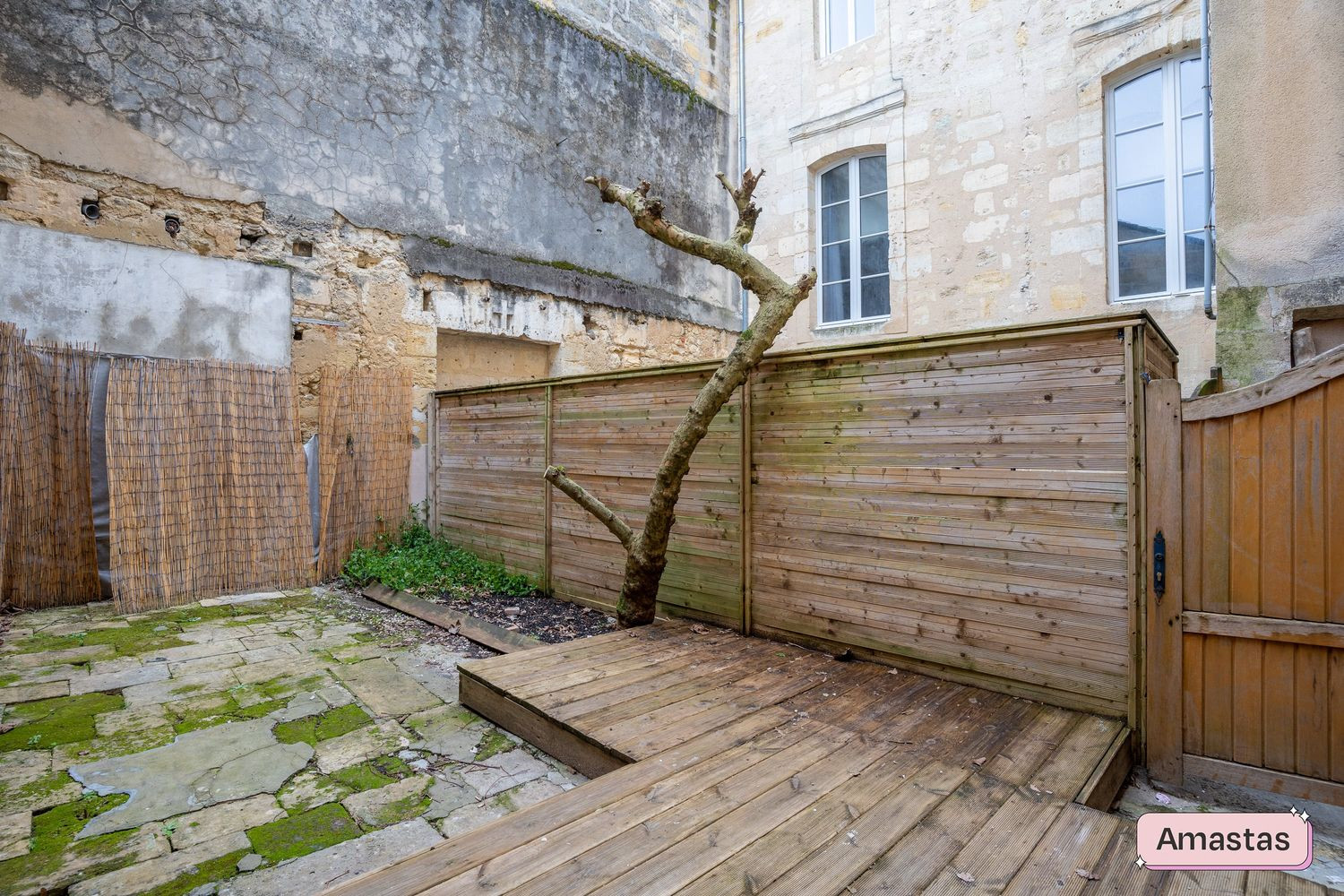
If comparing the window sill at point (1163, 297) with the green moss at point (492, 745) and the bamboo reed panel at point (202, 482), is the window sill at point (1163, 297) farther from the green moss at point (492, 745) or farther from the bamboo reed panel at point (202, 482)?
the bamboo reed panel at point (202, 482)

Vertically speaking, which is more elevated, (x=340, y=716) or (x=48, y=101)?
(x=48, y=101)

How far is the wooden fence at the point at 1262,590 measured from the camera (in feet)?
8.05

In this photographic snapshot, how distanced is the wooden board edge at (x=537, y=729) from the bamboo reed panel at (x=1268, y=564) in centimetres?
232

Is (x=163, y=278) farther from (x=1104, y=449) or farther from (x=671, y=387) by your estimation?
(x=1104, y=449)

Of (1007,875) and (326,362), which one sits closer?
(1007,875)

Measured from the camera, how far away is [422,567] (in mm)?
6039

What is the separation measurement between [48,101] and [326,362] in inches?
108

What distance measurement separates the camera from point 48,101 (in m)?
5.34

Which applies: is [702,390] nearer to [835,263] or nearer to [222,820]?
[222,820]

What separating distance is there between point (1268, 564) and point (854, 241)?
22.3 feet

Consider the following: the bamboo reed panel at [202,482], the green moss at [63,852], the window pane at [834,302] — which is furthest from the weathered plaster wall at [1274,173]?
the bamboo reed panel at [202,482]

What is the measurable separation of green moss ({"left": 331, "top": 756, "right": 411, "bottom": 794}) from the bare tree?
1.76 meters

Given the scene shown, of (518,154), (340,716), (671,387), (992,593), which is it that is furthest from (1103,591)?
(518,154)

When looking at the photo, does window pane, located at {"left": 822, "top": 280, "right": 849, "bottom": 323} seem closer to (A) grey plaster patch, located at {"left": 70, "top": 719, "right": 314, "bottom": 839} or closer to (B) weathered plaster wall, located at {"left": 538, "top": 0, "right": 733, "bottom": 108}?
(B) weathered plaster wall, located at {"left": 538, "top": 0, "right": 733, "bottom": 108}
